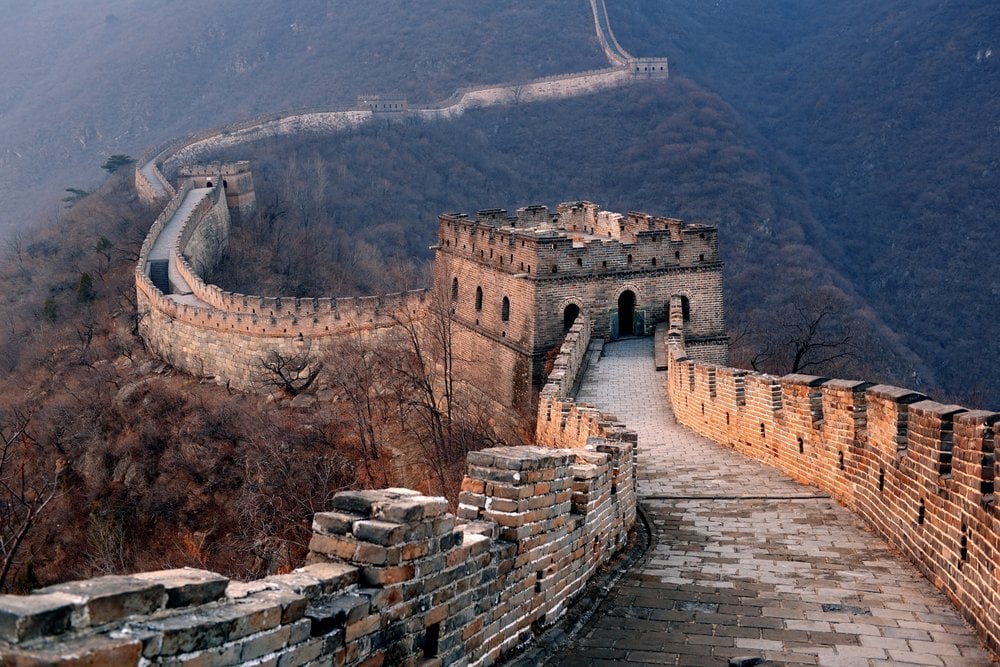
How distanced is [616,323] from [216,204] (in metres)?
25.3

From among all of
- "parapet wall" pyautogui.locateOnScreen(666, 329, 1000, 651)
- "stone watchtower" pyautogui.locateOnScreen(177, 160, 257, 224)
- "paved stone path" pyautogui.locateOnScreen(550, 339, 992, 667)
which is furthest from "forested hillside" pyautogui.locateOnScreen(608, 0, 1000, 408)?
"paved stone path" pyautogui.locateOnScreen(550, 339, 992, 667)

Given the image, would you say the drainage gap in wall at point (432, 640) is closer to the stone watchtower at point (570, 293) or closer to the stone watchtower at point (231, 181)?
the stone watchtower at point (570, 293)

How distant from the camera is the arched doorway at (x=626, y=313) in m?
25.3

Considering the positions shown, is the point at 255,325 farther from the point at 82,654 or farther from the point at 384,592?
the point at 82,654

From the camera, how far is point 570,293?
2464 cm

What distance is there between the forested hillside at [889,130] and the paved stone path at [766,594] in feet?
95.4

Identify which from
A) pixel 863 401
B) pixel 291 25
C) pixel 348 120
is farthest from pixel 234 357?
pixel 291 25

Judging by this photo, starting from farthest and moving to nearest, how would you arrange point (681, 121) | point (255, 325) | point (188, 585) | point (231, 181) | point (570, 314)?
point (681, 121) < point (231, 181) < point (255, 325) < point (570, 314) < point (188, 585)

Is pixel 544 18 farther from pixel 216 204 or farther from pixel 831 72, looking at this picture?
pixel 216 204

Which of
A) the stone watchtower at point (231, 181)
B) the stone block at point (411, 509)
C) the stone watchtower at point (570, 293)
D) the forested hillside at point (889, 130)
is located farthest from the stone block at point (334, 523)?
the stone watchtower at point (231, 181)

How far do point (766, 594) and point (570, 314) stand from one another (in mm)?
16891

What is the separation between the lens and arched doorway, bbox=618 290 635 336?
83.1ft

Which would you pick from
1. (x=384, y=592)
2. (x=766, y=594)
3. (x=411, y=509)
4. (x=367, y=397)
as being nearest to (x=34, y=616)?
(x=384, y=592)

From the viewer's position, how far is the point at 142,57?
112938mm
